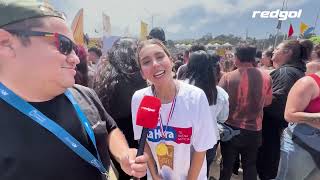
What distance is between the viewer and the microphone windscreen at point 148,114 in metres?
1.41

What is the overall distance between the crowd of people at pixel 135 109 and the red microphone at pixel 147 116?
0.11 metres

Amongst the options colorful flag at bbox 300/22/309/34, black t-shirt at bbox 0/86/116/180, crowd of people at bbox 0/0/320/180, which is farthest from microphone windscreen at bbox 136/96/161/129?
colorful flag at bbox 300/22/309/34

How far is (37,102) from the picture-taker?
1.35 metres

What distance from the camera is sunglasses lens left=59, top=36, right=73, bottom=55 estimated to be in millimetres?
1329

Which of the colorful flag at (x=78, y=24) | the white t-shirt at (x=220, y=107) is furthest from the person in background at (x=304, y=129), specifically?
the colorful flag at (x=78, y=24)

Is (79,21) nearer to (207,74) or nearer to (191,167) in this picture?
(207,74)

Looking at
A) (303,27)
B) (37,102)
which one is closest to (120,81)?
(37,102)

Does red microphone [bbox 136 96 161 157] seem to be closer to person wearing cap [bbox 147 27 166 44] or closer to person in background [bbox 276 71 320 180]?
person in background [bbox 276 71 320 180]

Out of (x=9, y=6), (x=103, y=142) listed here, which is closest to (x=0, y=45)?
(x=9, y=6)

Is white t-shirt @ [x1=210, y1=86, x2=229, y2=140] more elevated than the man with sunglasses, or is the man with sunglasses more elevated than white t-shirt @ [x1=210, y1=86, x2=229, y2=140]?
the man with sunglasses

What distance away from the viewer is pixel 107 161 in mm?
1581

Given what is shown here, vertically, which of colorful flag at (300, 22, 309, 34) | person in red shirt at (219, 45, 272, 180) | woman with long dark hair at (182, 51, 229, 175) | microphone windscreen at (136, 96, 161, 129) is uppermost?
microphone windscreen at (136, 96, 161, 129)

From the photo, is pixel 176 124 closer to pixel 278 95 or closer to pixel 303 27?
pixel 278 95

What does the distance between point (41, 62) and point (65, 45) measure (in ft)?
0.42
